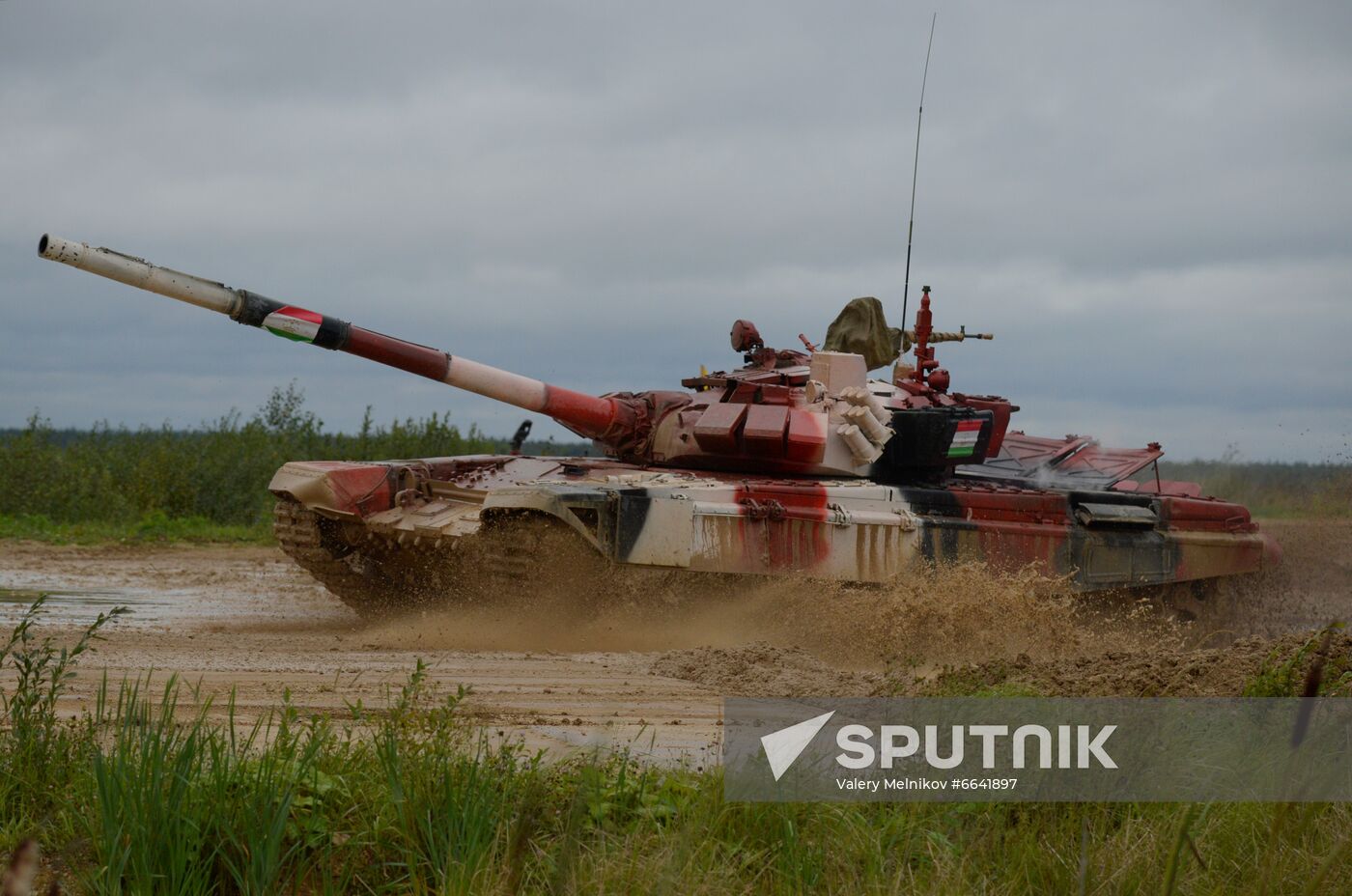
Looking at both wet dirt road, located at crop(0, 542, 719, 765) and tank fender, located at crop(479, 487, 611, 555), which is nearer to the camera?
wet dirt road, located at crop(0, 542, 719, 765)

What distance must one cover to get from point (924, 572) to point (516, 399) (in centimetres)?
337

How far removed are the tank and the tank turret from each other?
0.02 meters

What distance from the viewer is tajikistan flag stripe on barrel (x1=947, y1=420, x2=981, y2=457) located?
37.8 feet

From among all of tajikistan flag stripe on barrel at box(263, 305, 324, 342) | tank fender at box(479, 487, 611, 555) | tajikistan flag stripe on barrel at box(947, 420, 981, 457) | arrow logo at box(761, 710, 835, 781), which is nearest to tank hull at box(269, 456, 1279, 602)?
tank fender at box(479, 487, 611, 555)

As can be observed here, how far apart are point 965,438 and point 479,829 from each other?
317 inches

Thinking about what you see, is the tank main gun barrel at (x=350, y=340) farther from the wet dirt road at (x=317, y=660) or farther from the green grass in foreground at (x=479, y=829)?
the green grass in foreground at (x=479, y=829)

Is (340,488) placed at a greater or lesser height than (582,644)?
greater

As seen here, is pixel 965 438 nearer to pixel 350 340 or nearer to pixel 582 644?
pixel 582 644

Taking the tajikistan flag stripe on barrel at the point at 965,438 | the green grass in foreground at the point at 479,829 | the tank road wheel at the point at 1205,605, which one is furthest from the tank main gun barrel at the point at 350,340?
the tank road wheel at the point at 1205,605

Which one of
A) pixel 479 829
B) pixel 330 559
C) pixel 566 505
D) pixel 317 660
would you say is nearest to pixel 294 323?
pixel 330 559

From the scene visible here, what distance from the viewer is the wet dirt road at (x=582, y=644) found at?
6.89 meters

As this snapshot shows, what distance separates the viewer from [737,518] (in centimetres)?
982

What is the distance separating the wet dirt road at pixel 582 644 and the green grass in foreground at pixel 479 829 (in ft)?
2.63

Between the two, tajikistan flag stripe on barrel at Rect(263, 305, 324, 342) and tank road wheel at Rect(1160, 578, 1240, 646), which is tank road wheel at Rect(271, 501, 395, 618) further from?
tank road wheel at Rect(1160, 578, 1240, 646)
